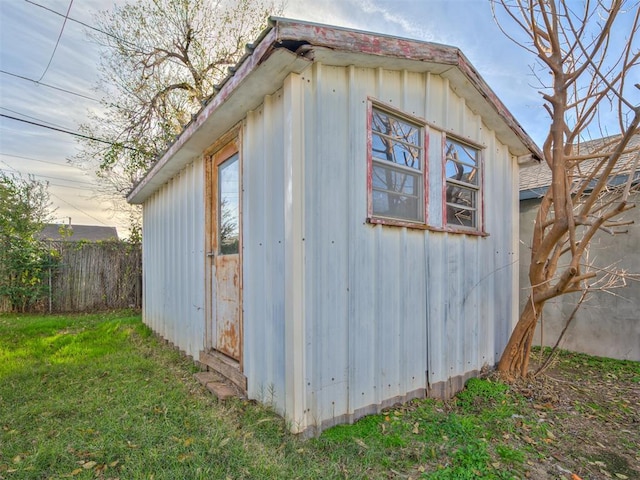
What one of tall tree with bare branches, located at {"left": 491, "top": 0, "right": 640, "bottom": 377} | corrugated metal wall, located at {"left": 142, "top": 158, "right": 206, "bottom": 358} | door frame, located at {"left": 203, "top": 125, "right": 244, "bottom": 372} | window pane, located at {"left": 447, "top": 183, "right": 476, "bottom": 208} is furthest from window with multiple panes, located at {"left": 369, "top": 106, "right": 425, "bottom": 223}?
corrugated metal wall, located at {"left": 142, "top": 158, "right": 206, "bottom": 358}

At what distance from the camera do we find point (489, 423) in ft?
9.53

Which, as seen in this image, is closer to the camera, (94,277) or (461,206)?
(461,206)

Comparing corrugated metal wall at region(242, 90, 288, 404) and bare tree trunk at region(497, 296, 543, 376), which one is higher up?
corrugated metal wall at region(242, 90, 288, 404)

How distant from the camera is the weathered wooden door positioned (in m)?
3.39

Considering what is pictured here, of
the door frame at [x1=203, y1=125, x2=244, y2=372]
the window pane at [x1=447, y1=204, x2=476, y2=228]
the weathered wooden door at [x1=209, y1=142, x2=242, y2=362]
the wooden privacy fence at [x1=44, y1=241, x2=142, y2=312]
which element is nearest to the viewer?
the weathered wooden door at [x1=209, y1=142, x2=242, y2=362]

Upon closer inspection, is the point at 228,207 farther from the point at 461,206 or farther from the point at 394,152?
the point at 461,206

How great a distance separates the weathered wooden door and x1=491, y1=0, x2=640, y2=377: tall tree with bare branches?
3195mm

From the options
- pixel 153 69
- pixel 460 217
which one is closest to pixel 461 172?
pixel 460 217

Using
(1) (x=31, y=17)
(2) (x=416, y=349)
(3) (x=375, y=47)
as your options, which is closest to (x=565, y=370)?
(2) (x=416, y=349)

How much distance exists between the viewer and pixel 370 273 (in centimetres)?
280

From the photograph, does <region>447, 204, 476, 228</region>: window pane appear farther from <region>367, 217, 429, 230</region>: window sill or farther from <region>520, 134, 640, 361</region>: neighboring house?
<region>520, 134, 640, 361</region>: neighboring house

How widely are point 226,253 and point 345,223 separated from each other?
64.3 inches

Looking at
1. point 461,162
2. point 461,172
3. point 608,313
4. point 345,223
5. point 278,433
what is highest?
point 461,162

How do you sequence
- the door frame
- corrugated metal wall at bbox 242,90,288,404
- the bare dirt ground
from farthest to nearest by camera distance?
the door frame → corrugated metal wall at bbox 242,90,288,404 → the bare dirt ground
